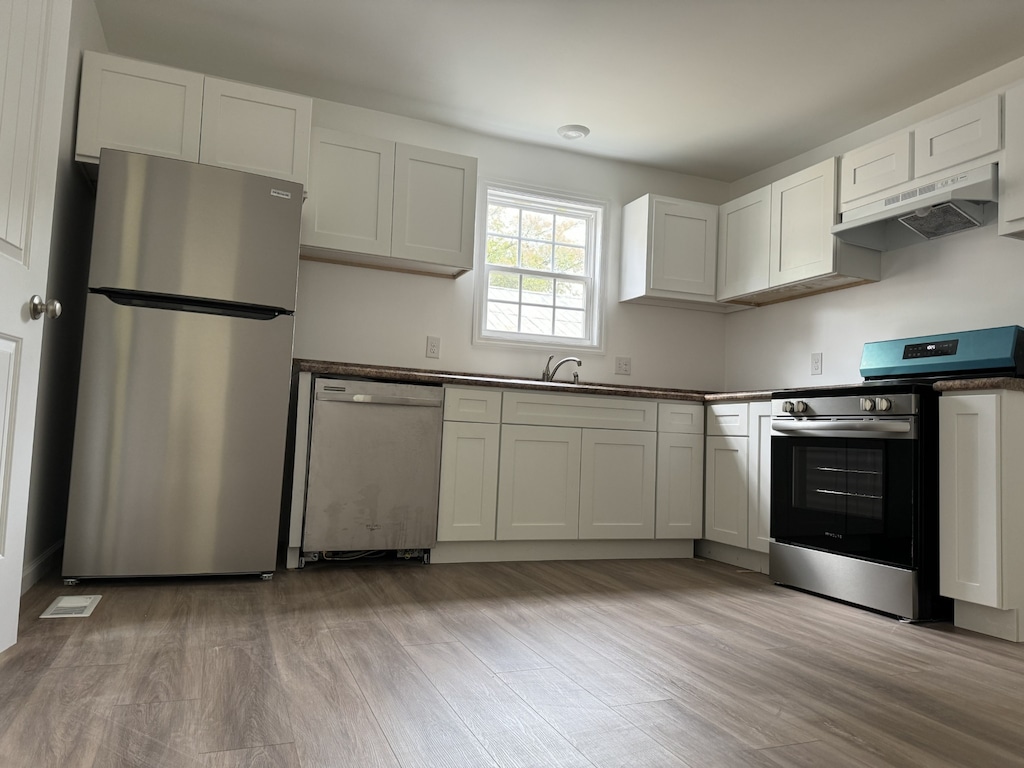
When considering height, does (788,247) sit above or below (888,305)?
above

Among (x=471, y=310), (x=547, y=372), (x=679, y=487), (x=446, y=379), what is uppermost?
(x=471, y=310)

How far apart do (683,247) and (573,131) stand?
3.18ft

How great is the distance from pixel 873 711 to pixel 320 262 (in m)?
3.19

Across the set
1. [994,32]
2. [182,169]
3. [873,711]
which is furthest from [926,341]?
[182,169]

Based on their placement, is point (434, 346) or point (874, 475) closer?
point (874, 475)

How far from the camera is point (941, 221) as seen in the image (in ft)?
10.4

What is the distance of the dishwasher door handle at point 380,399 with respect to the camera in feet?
10.5

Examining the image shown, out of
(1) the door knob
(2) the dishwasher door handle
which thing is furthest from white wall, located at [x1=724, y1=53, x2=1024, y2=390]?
(1) the door knob

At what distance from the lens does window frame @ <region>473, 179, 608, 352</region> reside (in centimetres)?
422

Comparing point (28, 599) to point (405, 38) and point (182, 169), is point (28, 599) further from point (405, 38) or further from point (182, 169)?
point (405, 38)

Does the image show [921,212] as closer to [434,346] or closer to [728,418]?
[728,418]

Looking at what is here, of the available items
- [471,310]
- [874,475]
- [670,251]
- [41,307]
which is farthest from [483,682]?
[670,251]

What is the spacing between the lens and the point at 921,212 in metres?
3.11

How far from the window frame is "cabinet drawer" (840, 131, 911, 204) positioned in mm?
1484
